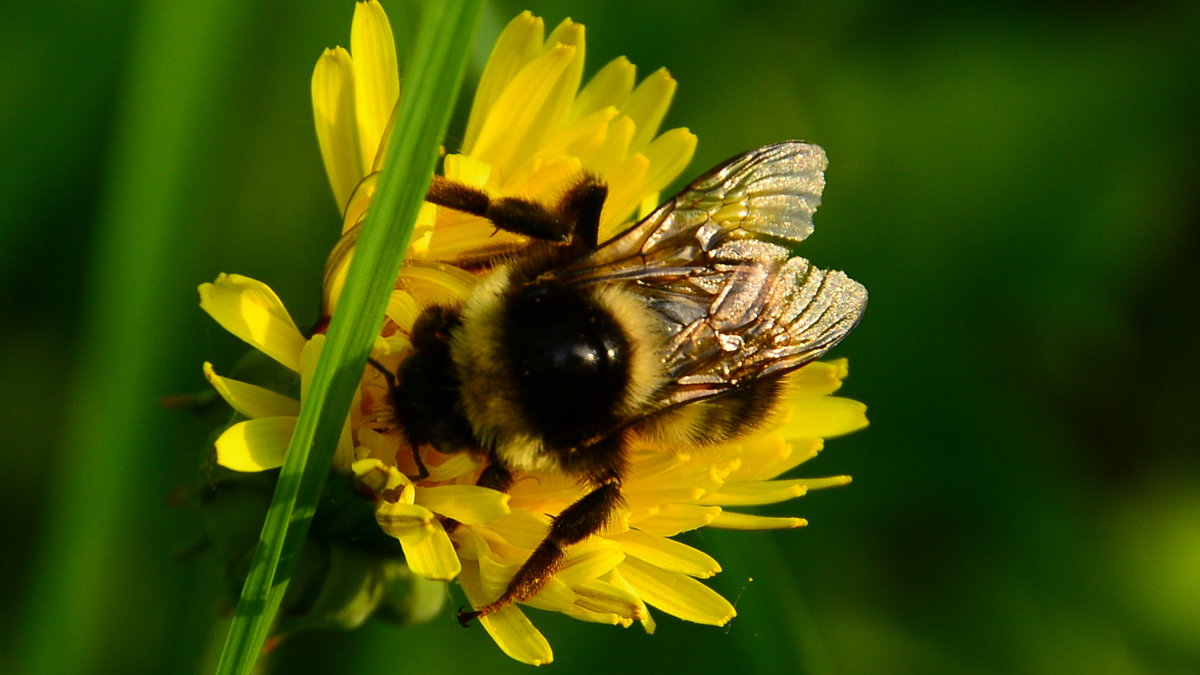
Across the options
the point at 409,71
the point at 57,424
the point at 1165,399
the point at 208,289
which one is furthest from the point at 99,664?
the point at 1165,399

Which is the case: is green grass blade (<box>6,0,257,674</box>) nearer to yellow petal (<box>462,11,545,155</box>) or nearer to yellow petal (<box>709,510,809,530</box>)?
yellow petal (<box>462,11,545,155</box>)

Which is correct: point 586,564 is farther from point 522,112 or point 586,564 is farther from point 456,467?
point 522,112

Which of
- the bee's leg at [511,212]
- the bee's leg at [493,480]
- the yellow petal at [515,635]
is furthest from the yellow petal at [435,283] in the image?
the yellow petal at [515,635]

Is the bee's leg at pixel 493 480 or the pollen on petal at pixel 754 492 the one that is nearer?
the bee's leg at pixel 493 480

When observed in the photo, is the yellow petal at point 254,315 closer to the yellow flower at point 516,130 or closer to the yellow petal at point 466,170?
the yellow flower at point 516,130

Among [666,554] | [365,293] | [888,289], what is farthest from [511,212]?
[888,289]

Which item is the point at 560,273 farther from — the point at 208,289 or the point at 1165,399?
the point at 1165,399
